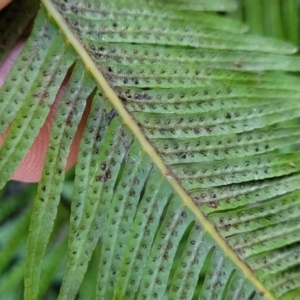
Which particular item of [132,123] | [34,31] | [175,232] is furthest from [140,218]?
[34,31]

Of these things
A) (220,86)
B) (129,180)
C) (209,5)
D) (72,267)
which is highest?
(209,5)

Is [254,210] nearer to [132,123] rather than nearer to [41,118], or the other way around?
[132,123]

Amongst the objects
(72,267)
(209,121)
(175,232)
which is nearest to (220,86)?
(209,121)

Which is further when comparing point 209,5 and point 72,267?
point 209,5

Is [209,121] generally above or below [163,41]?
below
